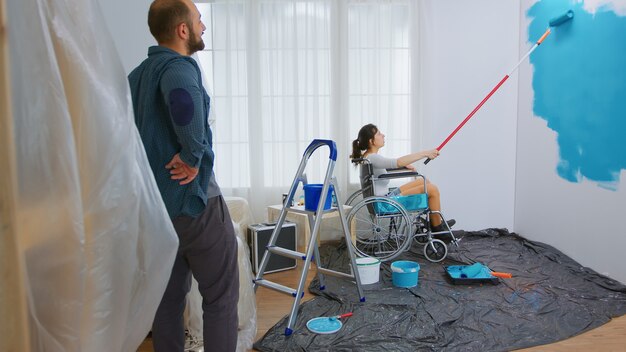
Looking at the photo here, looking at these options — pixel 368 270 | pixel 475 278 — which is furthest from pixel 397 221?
pixel 475 278

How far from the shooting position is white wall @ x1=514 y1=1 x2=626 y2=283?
268 cm

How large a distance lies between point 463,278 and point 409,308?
511 mm

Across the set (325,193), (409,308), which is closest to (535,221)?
(409,308)

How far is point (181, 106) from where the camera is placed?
3.90 ft

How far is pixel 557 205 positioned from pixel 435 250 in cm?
92

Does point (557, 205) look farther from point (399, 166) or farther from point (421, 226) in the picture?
point (399, 166)

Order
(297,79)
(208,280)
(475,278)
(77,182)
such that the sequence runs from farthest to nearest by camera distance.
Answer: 1. (297,79)
2. (475,278)
3. (208,280)
4. (77,182)

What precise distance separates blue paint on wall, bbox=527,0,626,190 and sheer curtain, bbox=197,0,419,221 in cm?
97

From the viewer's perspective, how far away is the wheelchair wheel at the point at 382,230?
3.05 metres

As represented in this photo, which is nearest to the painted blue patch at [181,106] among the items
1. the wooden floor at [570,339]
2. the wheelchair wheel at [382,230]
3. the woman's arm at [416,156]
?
the wooden floor at [570,339]

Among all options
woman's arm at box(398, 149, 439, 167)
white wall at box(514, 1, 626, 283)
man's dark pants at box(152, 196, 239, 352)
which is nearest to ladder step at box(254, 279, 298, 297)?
man's dark pants at box(152, 196, 239, 352)

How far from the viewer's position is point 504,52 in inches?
147

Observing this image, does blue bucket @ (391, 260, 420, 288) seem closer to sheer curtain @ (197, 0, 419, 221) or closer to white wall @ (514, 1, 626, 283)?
white wall @ (514, 1, 626, 283)

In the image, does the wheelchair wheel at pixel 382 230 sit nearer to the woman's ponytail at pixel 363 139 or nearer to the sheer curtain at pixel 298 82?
the woman's ponytail at pixel 363 139
